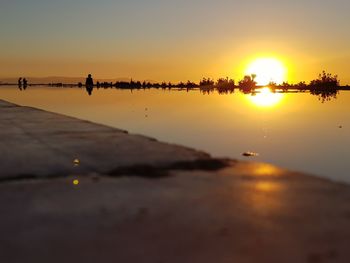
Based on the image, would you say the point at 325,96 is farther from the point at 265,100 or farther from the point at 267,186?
the point at 267,186

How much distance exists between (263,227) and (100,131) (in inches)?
373

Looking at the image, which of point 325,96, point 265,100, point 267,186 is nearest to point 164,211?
point 267,186

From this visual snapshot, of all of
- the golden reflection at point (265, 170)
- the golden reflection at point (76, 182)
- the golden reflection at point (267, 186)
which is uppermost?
the golden reflection at point (267, 186)

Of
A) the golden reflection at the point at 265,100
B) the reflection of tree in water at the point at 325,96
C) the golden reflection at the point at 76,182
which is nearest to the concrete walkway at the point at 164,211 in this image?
the golden reflection at the point at 76,182

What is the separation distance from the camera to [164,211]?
4898 millimetres

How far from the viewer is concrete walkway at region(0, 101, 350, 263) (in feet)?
12.3

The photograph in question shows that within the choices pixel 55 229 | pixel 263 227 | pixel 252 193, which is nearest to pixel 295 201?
pixel 252 193

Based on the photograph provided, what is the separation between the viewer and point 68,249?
3.79 m

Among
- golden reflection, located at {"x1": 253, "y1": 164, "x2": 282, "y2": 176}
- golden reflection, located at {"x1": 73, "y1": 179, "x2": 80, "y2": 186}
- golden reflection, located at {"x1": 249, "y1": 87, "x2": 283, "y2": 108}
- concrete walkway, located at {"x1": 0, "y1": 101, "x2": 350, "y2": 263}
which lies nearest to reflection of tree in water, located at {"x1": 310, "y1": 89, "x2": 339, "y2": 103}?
golden reflection, located at {"x1": 249, "y1": 87, "x2": 283, "y2": 108}

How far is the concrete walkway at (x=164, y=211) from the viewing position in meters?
3.75

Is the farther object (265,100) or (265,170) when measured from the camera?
(265,100)

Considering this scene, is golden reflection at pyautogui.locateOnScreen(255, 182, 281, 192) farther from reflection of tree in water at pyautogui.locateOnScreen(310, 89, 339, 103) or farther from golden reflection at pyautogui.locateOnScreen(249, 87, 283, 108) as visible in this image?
reflection of tree in water at pyautogui.locateOnScreen(310, 89, 339, 103)

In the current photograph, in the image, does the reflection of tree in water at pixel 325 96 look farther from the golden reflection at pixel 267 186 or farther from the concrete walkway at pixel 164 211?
the golden reflection at pixel 267 186

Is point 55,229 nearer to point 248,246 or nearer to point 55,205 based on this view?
point 55,205
